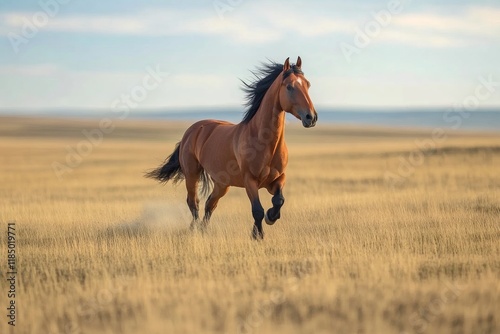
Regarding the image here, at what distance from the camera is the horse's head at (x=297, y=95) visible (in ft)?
31.1

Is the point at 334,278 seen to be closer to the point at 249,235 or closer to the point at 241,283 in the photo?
the point at 241,283

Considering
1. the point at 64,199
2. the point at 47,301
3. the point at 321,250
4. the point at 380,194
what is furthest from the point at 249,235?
the point at 64,199

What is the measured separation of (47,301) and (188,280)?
1.50 metres

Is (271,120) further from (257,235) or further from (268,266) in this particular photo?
(268,266)

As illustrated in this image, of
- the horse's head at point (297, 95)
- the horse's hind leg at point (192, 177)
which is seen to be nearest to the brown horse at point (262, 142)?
the horse's head at point (297, 95)

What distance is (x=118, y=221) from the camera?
13.5 meters

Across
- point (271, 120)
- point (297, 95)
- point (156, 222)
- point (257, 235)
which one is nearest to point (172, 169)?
point (156, 222)

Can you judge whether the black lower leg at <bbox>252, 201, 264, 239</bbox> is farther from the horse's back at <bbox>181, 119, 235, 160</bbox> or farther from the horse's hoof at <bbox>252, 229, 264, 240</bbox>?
the horse's back at <bbox>181, 119, 235, 160</bbox>

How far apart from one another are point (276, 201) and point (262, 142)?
0.85m

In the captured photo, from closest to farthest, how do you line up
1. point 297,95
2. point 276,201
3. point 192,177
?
point 297,95 < point 276,201 < point 192,177

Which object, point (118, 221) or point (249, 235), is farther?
point (118, 221)

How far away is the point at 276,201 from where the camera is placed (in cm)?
1027

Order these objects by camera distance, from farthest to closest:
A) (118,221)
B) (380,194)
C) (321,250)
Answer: (380,194) → (118,221) → (321,250)

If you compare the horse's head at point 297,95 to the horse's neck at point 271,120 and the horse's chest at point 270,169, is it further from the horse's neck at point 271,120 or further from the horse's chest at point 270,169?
the horse's chest at point 270,169
